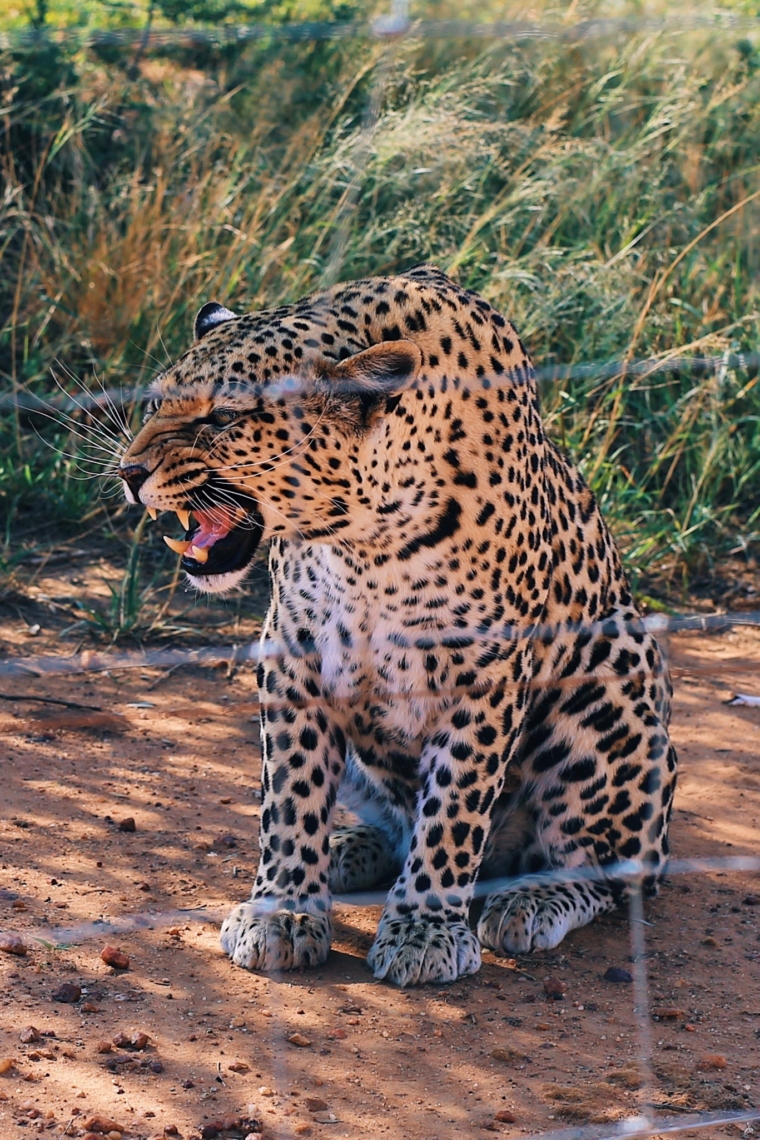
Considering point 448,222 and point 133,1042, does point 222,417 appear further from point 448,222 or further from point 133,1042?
point 448,222

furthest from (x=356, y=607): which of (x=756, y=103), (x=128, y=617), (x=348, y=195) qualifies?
(x=756, y=103)

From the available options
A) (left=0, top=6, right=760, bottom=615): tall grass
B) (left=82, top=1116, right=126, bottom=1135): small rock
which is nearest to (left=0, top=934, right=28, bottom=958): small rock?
(left=82, top=1116, right=126, bottom=1135): small rock

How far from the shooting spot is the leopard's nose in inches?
137

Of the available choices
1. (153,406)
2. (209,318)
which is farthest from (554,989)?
(209,318)

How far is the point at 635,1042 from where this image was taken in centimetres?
340

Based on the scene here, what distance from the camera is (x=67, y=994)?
332 centimetres

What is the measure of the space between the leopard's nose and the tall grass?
8.47ft

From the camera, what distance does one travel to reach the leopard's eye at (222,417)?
11.4 ft

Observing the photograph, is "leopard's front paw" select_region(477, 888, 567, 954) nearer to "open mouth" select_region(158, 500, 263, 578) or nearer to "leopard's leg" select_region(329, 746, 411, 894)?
"leopard's leg" select_region(329, 746, 411, 894)

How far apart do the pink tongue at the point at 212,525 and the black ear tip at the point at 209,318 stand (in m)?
0.47

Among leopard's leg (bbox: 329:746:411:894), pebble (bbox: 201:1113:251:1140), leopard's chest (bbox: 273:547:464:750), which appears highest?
leopard's chest (bbox: 273:547:464:750)

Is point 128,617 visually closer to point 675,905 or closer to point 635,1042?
point 675,905

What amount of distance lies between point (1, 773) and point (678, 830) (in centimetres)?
201

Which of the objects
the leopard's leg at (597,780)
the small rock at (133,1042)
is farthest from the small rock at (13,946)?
the leopard's leg at (597,780)
